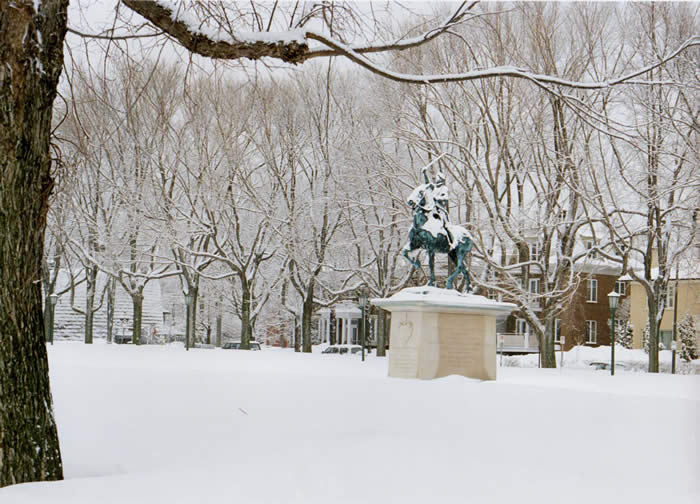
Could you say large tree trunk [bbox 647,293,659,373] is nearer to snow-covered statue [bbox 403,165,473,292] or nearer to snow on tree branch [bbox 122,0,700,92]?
snow-covered statue [bbox 403,165,473,292]

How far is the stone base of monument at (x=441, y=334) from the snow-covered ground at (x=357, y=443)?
3.33 metres

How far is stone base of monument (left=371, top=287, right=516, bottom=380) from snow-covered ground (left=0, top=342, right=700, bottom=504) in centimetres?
333

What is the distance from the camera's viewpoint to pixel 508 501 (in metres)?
5.38

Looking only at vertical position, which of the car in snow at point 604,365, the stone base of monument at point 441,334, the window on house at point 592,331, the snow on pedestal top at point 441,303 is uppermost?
the snow on pedestal top at point 441,303

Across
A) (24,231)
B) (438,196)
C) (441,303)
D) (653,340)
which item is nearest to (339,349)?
(653,340)

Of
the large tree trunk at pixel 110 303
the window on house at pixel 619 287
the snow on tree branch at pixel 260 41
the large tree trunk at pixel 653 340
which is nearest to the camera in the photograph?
the snow on tree branch at pixel 260 41

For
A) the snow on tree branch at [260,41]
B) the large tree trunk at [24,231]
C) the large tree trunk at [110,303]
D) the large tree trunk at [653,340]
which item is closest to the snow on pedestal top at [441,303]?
the large tree trunk at [653,340]

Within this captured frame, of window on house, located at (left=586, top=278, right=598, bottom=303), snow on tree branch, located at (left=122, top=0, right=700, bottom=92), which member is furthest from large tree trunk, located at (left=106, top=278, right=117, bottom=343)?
snow on tree branch, located at (left=122, top=0, right=700, bottom=92)

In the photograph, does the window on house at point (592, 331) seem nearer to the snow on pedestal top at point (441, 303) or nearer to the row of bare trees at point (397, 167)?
the row of bare trees at point (397, 167)

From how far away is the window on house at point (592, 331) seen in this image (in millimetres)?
54875

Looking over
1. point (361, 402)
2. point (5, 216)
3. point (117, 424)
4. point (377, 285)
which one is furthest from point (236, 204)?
point (5, 216)

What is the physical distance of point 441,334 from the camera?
17297 mm

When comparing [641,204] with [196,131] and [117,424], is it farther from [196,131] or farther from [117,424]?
[117,424]

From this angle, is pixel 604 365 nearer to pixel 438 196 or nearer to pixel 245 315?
pixel 245 315
